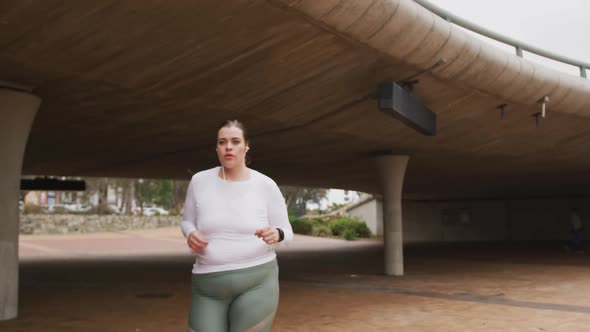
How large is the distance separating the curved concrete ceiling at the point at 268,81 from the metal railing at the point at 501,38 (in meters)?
0.35

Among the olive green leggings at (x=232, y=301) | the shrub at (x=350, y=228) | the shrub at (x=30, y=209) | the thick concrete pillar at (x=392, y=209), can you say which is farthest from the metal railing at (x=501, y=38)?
the shrub at (x=30, y=209)

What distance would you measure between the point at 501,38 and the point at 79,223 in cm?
4360

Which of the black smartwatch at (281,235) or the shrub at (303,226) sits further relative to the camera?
the shrub at (303,226)

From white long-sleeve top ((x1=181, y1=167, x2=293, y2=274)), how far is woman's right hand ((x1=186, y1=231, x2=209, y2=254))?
0.04m

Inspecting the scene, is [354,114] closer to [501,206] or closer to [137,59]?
[137,59]

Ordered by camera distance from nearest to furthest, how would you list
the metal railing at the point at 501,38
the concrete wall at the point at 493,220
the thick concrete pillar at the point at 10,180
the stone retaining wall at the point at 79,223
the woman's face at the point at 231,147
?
the woman's face at the point at 231,147
the thick concrete pillar at the point at 10,180
the metal railing at the point at 501,38
the concrete wall at the point at 493,220
the stone retaining wall at the point at 79,223

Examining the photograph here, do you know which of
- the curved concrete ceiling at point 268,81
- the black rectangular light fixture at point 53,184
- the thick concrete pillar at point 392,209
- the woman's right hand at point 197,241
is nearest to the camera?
the woman's right hand at point 197,241

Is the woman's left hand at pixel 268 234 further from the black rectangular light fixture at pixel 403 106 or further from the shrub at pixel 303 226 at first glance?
the shrub at pixel 303 226

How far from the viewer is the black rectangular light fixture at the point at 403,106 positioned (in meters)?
10.3

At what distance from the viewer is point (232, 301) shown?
2975 mm

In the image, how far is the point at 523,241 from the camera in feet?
121

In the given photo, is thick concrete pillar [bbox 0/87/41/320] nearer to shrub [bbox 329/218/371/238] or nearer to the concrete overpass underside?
the concrete overpass underside

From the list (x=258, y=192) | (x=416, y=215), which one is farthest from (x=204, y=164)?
(x=416, y=215)

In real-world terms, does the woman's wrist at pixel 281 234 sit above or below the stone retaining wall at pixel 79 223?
above
